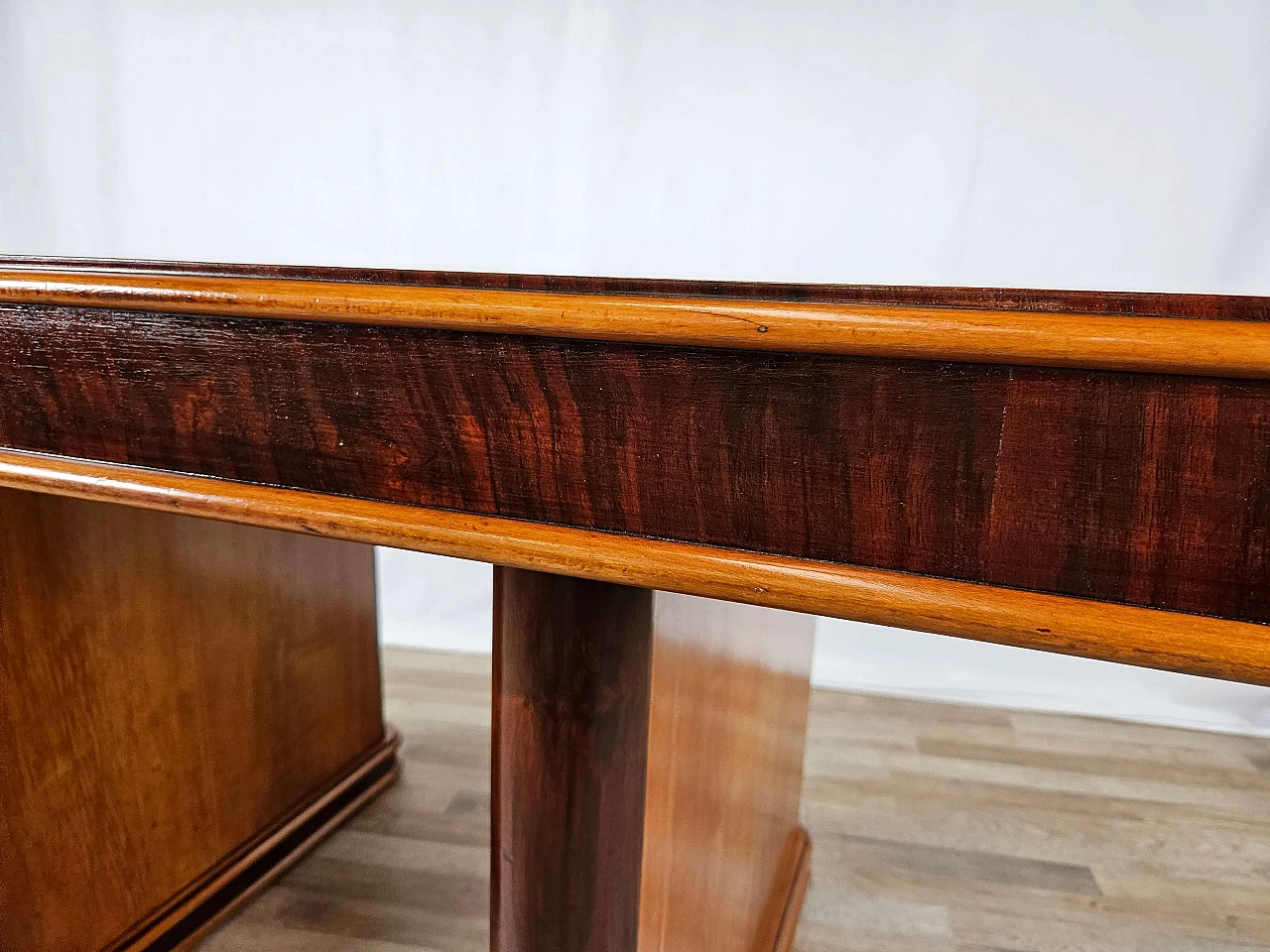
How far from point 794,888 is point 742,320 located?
93 cm

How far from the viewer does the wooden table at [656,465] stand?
40 centimetres

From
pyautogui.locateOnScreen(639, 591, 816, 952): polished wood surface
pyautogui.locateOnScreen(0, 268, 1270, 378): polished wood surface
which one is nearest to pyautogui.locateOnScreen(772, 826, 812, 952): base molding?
pyautogui.locateOnScreen(639, 591, 816, 952): polished wood surface

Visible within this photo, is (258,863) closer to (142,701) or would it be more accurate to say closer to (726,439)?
(142,701)

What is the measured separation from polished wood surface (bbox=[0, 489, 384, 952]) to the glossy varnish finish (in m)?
0.36

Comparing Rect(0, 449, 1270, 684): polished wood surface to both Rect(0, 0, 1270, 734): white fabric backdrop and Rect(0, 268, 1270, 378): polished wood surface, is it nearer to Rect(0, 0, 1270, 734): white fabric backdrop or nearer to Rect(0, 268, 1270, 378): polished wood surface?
Rect(0, 268, 1270, 378): polished wood surface

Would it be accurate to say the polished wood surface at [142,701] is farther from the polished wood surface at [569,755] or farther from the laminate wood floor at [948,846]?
the polished wood surface at [569,755]

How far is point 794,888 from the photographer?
1.16 meters

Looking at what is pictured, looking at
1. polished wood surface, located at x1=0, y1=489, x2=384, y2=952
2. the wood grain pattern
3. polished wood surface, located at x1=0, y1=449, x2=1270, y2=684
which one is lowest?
polished wood surface, located at x1=0, y1=489, x2=384, y2=952

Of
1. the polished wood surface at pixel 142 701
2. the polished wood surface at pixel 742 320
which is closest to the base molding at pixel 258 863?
the polished wood surface at pixel 142 701

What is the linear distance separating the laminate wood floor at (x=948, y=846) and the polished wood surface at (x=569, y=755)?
21.8 inches

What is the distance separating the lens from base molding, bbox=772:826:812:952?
1.07 m

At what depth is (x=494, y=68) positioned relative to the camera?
2014 millimetres

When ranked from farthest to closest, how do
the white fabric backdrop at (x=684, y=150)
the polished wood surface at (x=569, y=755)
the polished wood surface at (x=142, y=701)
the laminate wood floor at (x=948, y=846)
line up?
the white fabric backdrop at (x=684, y=150)
the laminate wood floor at (x=948, y=846)
the polished wood surface at (x=142, y=701)
the polished wood surface at (x=569, y=755)

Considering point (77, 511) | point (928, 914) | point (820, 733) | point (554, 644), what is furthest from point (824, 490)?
point (820, 733)
